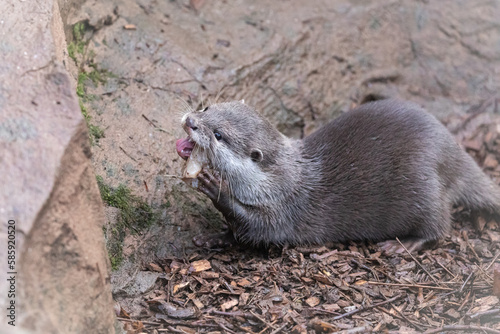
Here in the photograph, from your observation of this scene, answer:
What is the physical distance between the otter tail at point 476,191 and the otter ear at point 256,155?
1.65m

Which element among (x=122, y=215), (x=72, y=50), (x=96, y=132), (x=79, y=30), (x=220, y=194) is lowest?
(x=122, y=215)

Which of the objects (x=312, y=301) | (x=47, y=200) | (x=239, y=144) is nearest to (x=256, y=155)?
(x=239, y=144)

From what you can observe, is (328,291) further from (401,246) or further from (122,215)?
(122,215)

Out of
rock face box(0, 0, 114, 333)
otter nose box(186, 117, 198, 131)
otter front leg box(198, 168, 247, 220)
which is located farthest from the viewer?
otter front leg box(198, 168, 247, 220)

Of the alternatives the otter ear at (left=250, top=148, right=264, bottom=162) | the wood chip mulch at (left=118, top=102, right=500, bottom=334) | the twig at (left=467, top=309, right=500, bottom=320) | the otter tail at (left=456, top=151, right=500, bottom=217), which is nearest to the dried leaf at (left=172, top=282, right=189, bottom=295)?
the wood chip mulch at (left=118, top=102, right=500, bottom=334)

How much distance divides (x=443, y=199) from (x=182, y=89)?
93.7 inches

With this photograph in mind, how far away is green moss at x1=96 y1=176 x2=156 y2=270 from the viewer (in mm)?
3607

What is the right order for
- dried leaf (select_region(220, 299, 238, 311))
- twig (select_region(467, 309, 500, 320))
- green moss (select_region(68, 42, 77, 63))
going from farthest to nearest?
green moss (select_region(68, 42, 77, 63))
dried leaf (select_region(220, 299, 238, 311))
twig (select_region(467, 309, 500, 320))

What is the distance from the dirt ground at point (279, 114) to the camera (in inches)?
129

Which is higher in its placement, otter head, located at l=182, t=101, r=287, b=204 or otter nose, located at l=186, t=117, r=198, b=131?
otter nose, located at l=186, t=117, r=198, b=131

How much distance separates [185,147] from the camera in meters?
3.68

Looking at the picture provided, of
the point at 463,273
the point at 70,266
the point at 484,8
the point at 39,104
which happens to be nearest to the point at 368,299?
the point at 463,273

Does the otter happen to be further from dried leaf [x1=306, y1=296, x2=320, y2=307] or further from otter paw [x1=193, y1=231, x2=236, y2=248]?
dried leaf [x1=306, y1=296, x2=320, y2=307]

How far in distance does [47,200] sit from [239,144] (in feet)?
5.54
